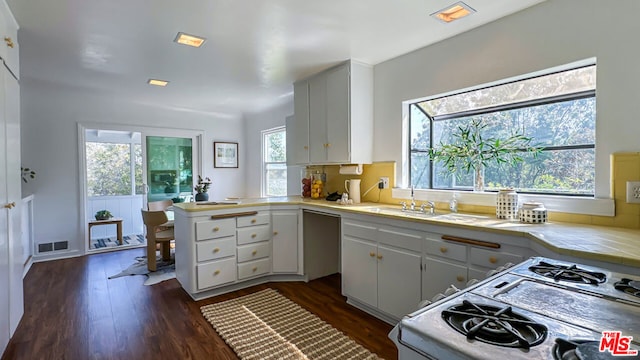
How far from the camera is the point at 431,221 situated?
2.14m

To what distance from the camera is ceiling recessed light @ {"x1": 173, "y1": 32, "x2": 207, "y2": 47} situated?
102 inches

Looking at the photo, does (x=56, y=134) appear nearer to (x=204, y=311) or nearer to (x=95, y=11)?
(x=95, y=11)

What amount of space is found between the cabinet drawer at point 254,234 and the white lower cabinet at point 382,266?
3.02 ft

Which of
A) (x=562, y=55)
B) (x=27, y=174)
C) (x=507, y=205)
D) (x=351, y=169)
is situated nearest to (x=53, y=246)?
(x=27, y=174)

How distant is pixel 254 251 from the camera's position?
129 inches

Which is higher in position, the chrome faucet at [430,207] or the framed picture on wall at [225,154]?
the framed picture on wall at [225,154]

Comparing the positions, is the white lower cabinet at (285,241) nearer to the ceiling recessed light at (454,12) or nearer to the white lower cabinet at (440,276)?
the white lower cabinet at (440,276)

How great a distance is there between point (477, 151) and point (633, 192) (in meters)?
0.98

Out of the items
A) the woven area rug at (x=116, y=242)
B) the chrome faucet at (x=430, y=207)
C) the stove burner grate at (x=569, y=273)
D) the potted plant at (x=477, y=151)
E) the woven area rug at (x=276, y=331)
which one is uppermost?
the potted plant at (x=477, y=151)

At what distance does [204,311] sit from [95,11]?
243 cm

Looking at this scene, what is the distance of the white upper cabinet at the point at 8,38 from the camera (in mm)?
2002

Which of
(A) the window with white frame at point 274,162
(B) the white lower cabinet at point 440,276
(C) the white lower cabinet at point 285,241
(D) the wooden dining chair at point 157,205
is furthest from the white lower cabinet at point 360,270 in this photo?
(D) the wooden dining chair at point 157,205

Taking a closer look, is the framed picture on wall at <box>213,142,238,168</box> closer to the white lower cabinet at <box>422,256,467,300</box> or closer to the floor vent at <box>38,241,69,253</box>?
the floor vent at <box>38,241,69,253</box>

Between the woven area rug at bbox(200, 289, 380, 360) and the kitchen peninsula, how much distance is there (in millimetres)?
400
